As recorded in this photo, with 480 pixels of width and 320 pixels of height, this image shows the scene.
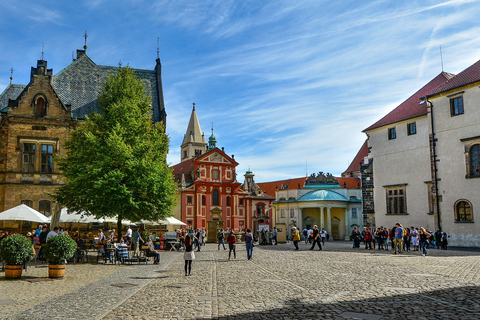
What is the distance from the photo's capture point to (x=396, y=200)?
3944cm

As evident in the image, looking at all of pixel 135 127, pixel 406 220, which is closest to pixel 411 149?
pixel 406 220

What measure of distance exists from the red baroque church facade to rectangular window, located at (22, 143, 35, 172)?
30.8 m

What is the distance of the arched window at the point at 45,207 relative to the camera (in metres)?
33.6

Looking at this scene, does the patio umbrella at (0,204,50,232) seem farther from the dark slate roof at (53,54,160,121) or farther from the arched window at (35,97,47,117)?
the dark slate roof at (53,54,160,121)

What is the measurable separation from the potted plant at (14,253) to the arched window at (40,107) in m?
22.5

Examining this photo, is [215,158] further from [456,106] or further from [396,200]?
[456,106]

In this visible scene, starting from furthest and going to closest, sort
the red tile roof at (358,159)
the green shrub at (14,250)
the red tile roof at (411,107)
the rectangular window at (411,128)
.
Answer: the red tile roof at (358,159), the red tile roof at (411,107), the rectangular window at (411,128), the green shrub at (14,250)

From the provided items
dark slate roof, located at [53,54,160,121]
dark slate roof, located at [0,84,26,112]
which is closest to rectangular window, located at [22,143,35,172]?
dark slate roof, located at [53,54,160,121]

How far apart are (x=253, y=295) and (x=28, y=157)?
2869 cm

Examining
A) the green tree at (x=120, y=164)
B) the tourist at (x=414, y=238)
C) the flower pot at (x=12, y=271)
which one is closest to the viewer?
the flower pot at (x=12, y=271)

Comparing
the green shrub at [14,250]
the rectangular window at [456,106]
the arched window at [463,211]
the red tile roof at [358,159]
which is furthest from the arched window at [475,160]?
the red tile roof at [358,159]

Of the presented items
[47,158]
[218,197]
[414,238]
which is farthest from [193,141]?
[414,238]

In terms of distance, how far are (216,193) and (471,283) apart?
56604 mm

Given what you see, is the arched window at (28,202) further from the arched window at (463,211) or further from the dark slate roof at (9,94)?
the arched window at (463,211)
